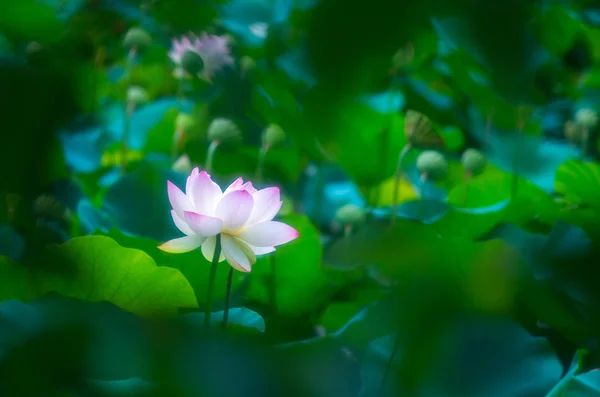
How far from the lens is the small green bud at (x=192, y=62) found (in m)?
1.17

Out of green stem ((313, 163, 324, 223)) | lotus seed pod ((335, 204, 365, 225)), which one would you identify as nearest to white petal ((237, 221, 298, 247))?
lotus seed pod ((335, 204, 365, 225))

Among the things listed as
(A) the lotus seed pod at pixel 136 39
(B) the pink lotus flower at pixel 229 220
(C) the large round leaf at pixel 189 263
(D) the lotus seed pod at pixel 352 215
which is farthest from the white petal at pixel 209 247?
(A) the lotus seed pod at pixel 136 39

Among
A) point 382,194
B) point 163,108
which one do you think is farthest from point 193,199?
Answer: point 163,108

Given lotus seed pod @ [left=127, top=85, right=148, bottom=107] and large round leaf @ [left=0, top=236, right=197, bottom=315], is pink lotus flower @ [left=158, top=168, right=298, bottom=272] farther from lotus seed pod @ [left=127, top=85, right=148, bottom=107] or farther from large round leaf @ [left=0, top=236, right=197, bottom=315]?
lotus seed pod @ [left=127, top=85, right=148, bottom=107]

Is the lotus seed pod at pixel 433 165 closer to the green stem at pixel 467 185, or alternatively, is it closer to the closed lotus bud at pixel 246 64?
the green stem at pixel 467 185

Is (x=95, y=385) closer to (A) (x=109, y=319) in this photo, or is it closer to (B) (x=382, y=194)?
(A) (x=109, y=319)

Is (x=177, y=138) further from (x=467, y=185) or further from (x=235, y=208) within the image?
(x=235, y=208)

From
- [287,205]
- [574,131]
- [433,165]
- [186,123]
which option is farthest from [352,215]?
[574,131]

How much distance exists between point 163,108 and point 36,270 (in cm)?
128

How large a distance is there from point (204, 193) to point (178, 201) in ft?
0.07

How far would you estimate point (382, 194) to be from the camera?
129cm

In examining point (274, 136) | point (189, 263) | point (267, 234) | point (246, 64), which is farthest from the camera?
point (246, 64)

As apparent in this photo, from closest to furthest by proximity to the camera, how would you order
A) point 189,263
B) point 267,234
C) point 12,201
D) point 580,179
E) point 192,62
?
point 12,201
point 267,234
point 189,263
point 580,179
point 192,62

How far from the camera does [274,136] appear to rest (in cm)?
106
